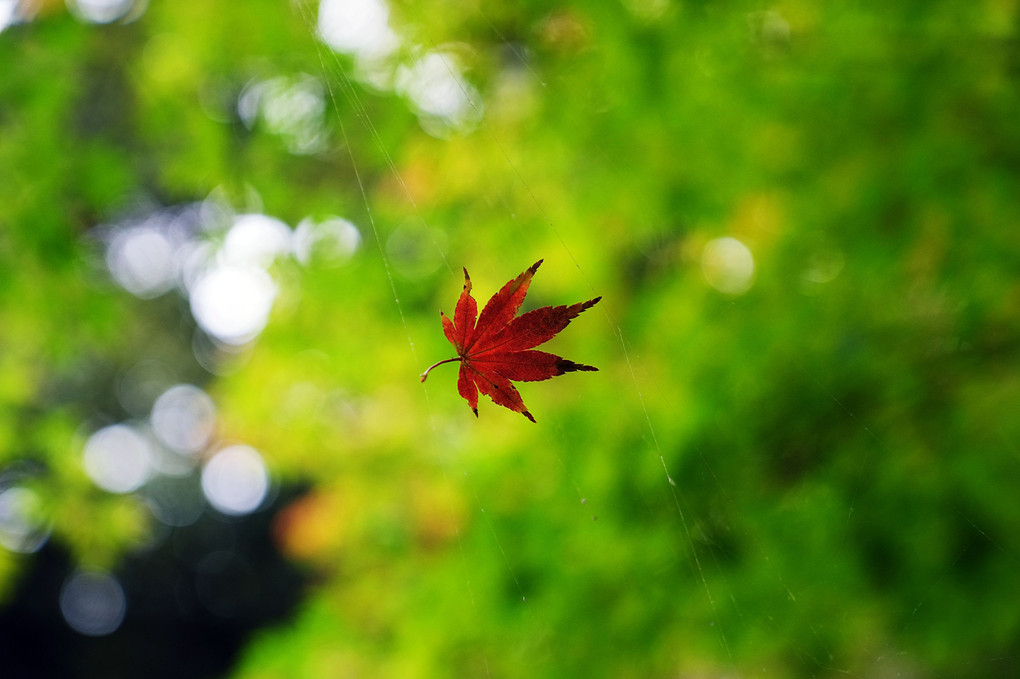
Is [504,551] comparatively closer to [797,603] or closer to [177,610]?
[797,603]

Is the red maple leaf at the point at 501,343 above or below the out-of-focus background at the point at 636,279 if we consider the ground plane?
above

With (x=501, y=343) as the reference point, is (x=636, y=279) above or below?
below

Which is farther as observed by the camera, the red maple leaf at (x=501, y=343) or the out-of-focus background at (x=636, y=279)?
the out-of-focus background at (x=636, y=279)

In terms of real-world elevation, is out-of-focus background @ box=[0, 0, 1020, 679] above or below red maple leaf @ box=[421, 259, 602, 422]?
below

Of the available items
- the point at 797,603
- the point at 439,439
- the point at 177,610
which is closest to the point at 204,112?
the point at 439,439

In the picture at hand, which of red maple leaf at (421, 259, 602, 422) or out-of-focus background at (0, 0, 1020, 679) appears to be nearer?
red maple leaf at (421, 259, 602, 422)
